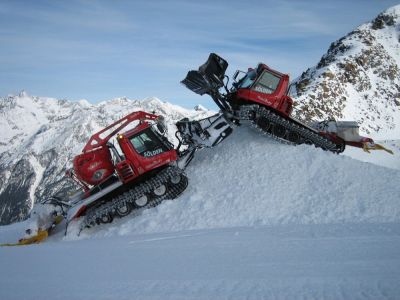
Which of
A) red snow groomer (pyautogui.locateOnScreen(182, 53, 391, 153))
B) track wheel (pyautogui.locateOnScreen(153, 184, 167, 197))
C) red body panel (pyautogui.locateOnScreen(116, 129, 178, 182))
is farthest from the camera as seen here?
red snow groomer (pyautogui.locateOnScreen(182, 53, 391, 153))

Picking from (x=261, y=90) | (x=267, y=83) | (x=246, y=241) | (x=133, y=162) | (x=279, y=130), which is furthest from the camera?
(x=267, y=83)

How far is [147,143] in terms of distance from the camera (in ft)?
41.5

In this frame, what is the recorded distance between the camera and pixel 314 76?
2484 inches

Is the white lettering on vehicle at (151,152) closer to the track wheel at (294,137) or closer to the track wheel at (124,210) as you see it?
the track wheel at (124,210)

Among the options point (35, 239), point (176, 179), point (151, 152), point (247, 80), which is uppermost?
point (247, 80)

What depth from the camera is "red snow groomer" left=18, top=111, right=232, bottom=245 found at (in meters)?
12.0

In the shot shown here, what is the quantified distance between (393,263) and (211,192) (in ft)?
23.9

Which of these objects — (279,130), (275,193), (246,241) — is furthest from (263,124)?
(246,241)

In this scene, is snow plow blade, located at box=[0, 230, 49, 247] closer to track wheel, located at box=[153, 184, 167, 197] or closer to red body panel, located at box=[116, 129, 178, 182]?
red body panel, located at box=[116, 129, 178, 182]

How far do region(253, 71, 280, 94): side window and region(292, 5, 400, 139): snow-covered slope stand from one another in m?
35.5

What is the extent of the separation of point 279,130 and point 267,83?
1.89 metres

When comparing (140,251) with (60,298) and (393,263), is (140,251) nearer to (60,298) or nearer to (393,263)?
(60,298)

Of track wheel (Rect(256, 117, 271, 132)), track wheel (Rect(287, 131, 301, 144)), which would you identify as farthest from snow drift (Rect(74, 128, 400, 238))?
track wheel (Rect(287, 131, 301, 144))

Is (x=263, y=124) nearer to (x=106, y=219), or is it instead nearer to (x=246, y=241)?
(x=106, y=219)
